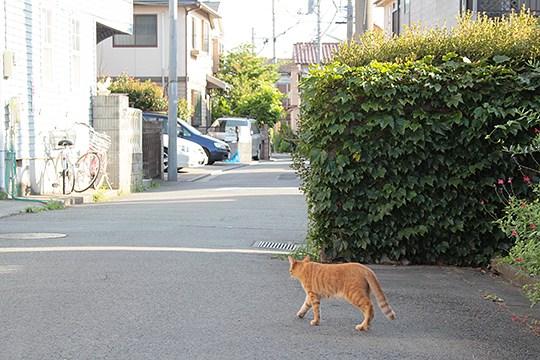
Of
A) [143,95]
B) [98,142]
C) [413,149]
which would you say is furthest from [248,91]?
[413,149]

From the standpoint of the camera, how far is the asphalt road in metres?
5.74

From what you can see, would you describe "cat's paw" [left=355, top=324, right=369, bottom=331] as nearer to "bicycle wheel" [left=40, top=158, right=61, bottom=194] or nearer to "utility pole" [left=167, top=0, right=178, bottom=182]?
"bicycle wheel" [left=40, top=158, right=61, bottom=194]

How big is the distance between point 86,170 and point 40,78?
2362mm

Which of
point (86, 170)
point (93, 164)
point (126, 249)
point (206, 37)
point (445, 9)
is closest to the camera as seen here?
point (126, 249)

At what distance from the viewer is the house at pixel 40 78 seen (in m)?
15.5

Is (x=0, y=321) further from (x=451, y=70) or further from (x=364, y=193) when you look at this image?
(x=451, y=70)

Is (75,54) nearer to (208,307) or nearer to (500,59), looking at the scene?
(500,59)

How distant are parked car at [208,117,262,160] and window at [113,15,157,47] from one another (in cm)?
512

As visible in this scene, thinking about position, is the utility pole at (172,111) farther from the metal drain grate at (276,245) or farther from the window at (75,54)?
the metal drain grate at (276,245)

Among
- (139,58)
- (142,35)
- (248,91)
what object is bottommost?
(248,91)

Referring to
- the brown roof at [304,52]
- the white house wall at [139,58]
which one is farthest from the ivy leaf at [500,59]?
the brown roof at [304,52]

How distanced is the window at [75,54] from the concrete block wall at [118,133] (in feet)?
3.03

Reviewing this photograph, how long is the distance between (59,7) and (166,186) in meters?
6.33

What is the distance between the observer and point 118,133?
19.8 metres
